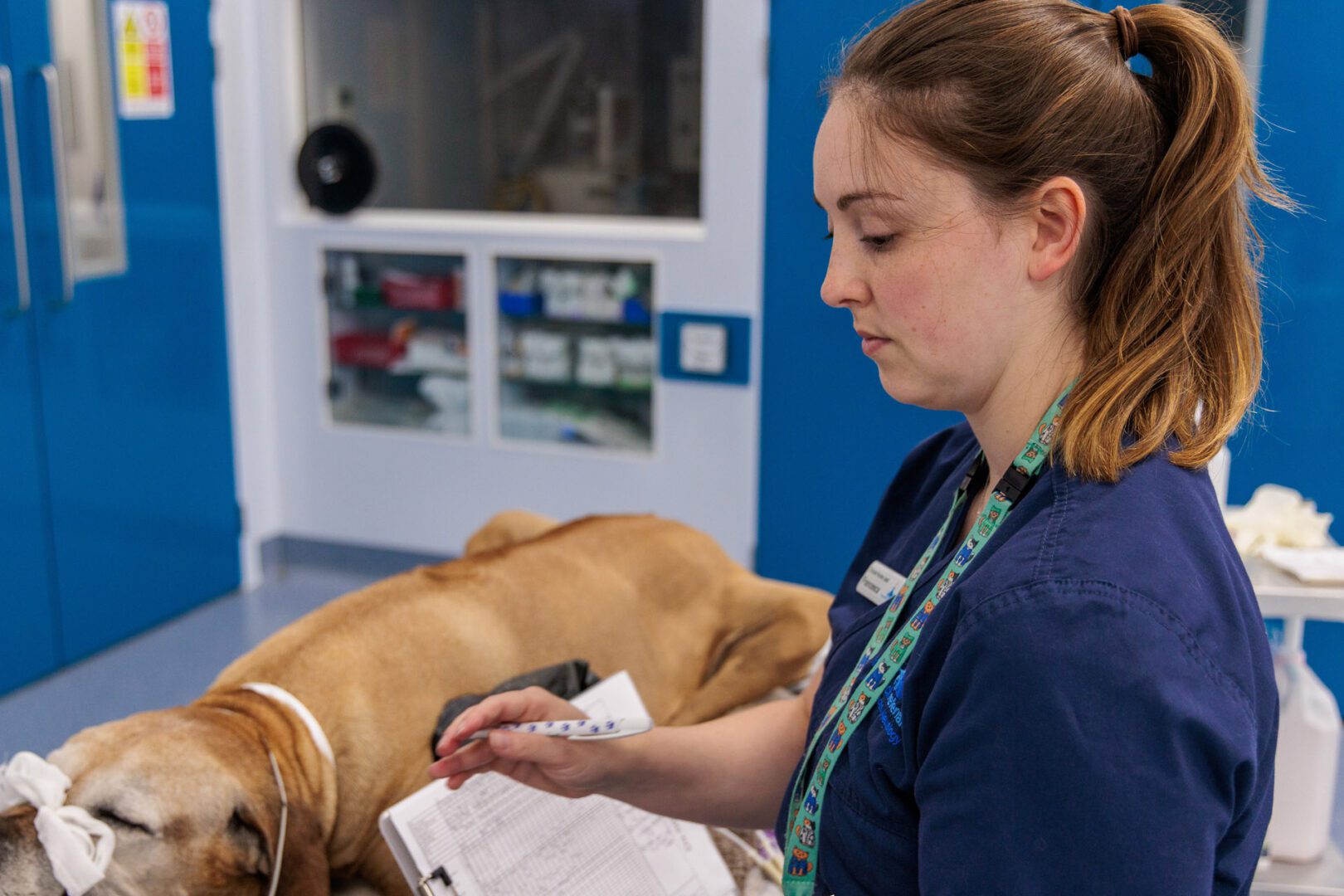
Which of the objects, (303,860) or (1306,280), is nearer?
(303,860)

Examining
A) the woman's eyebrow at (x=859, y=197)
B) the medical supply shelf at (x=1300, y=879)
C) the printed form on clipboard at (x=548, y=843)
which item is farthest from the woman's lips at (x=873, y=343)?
the medical supply shelf at (x=1300, y=879)

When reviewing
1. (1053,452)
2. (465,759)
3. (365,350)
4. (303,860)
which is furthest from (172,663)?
(1053,452)

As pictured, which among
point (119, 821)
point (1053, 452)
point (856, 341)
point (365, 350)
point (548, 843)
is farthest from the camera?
point (365, 350)

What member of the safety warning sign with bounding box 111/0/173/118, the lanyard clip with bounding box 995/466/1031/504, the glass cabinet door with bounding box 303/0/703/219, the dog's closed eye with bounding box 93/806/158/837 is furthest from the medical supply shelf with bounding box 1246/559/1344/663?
the safety warning sign with bounding box 111/0/173/118

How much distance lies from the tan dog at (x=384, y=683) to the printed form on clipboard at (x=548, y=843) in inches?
7.6

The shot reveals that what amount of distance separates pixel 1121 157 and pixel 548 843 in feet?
3.56

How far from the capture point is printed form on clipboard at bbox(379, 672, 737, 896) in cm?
147

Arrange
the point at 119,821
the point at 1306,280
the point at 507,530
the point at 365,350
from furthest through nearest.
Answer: the point at 365,350
the point at 1306,280
the point at 507,530
the point at 119,821

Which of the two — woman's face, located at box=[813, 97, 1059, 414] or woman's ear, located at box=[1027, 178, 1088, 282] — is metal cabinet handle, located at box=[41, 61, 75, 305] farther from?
woman's ear, located at box=[1027, 178, 1088, 282]

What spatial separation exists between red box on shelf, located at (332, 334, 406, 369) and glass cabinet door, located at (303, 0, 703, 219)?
1.67ft

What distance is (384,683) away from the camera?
184 cm

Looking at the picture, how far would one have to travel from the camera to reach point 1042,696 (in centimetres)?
79

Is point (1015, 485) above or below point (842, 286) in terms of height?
below

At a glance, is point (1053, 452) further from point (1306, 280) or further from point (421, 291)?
point (421, 291)
